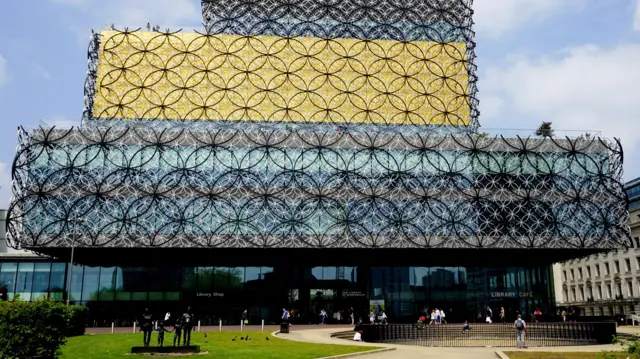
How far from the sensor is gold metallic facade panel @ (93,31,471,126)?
58.5 meters

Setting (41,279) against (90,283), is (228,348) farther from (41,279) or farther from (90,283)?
(41,279)

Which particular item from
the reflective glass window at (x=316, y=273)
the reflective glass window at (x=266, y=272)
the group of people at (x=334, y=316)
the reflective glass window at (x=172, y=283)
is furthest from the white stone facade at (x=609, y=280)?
the reflective glass window at (x=172, y=283)

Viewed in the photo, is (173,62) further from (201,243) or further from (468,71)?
(468,71)

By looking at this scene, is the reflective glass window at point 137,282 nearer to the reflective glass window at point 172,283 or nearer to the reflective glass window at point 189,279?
the reflective glass window at point 172,283

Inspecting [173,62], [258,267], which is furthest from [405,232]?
[173,62]

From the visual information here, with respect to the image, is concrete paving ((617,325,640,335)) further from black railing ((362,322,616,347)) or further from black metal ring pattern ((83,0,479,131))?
black metal ring pattern ((83,0,479,131))

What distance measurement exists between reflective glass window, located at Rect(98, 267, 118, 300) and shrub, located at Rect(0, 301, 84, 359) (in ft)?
121

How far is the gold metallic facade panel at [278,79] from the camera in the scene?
58469mm

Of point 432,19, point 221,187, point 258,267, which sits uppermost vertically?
point 432,19

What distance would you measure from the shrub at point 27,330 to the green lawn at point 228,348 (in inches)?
152

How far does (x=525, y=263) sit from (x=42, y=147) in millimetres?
48300

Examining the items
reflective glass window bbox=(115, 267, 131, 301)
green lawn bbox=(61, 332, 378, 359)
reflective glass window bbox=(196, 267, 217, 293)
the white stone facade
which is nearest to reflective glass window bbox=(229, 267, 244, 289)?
reflective glass window bbox=(196, 267, 217, 293)

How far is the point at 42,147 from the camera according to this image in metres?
48.7

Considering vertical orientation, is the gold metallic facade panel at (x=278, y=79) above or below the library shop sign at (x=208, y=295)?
above
